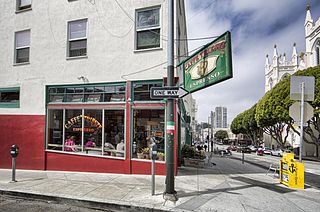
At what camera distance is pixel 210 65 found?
5523mm

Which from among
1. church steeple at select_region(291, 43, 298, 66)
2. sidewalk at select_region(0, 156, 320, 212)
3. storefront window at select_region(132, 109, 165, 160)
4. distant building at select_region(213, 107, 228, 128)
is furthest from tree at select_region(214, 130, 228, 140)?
storefront window at select_region(132, 109, 165, 160)

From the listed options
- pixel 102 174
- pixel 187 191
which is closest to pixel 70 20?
pixel 102 174

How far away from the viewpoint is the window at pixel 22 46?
34.7ft

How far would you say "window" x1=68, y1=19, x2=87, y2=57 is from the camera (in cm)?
949

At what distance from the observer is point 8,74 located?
1073 cm

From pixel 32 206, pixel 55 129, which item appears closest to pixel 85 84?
pixel 55 129

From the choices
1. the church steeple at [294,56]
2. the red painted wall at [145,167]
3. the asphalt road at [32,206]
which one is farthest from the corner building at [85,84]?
the church steeple at [294,56]

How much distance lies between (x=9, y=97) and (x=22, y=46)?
271 cm

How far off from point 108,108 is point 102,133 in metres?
1.12

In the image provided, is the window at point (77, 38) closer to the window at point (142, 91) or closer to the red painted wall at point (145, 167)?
the window at point (142, 91)

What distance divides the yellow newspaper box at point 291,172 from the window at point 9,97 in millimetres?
12140

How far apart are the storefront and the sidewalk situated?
27.9 inches

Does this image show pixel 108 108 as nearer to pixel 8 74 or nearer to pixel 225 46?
pixel 225 46

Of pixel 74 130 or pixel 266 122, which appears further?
pixel 266 122
